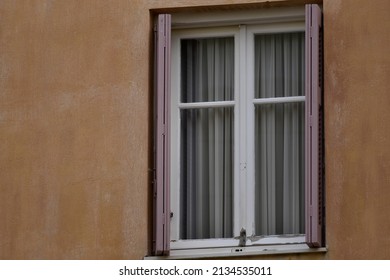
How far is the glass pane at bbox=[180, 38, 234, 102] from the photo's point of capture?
15.9 metres

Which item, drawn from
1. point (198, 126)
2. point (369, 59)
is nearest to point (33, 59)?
point (198, 126)

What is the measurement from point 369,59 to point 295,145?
36.8 inches

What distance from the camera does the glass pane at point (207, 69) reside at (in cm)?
1591

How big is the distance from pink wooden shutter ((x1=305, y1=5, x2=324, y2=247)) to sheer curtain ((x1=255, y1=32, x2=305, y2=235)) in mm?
405

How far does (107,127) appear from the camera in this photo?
15688 mm

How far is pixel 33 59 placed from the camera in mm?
15984

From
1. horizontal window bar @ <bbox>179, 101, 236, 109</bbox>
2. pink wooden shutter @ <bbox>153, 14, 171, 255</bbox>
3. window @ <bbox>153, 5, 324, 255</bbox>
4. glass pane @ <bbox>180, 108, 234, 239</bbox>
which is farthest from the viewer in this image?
horizontal window bar @ <bbox>179, 101, 236, 109</bbox>

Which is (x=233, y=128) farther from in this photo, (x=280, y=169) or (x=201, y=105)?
(x=280, y=169)

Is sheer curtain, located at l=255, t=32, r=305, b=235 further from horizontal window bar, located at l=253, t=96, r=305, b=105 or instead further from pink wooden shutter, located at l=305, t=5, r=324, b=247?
pink wooden shutter, located at l=305, t=5, r=324, b=247

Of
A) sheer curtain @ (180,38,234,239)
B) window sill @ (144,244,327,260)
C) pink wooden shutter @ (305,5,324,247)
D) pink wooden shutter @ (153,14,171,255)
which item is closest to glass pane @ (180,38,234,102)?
sheer curtain @ (180,38,234,239)

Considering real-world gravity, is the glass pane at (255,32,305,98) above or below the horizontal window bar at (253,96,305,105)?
above

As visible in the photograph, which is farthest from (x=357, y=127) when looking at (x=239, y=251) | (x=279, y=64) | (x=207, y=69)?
(x=207, y=69)
